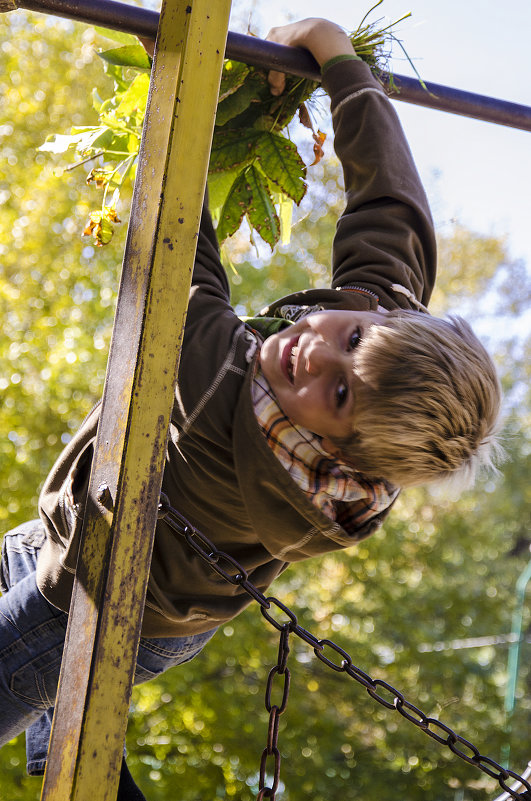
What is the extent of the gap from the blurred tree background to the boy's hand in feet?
14.8

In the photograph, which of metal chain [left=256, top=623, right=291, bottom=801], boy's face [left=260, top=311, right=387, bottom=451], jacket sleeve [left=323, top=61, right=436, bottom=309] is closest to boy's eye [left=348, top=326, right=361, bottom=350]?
boy's face [left=260, top=311, right=387, bottom=451]

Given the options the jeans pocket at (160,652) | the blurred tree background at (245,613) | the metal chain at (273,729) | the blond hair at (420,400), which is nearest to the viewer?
the metal chain at (273,729)

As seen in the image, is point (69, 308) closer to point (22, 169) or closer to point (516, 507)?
point (22, 169)

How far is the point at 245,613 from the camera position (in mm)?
6715

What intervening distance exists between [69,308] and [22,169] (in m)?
1.31

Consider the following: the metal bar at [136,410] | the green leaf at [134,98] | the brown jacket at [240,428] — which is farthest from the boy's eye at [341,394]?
the green leaf at [134,98]

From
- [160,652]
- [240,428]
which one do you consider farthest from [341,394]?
[160,652]

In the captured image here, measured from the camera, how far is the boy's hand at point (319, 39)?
1.95 m

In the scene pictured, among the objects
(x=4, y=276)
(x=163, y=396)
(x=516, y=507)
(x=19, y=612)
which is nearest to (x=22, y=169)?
(x=4, y=276)

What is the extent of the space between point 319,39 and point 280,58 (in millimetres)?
124

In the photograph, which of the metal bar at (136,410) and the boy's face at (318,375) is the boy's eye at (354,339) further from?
the metal bar at (136,410)

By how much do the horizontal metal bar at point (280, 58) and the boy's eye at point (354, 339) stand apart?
76 cm

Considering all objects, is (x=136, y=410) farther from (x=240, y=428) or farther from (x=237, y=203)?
(x=237, y=203)

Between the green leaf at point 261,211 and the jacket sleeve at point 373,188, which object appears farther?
the green leaf at point 261,211
